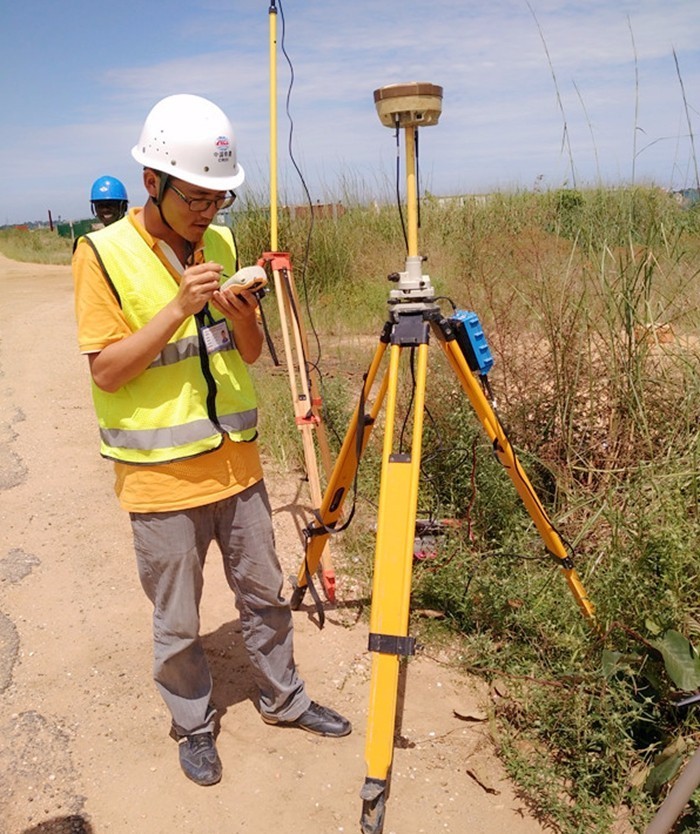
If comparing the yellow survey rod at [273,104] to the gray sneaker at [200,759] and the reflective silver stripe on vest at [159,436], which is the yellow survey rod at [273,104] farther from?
the gray sneaker at [200,759]

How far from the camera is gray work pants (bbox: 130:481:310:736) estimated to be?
2.10 meters

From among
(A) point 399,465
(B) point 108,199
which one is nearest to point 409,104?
(A) point 399,465

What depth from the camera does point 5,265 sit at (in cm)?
1955

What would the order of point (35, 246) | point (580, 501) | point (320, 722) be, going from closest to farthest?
point (320, 722) < point (580, 501) < point (35, 246)

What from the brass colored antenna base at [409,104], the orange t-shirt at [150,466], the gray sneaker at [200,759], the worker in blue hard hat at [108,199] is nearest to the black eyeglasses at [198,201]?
the orange t-shirt at [150,466]

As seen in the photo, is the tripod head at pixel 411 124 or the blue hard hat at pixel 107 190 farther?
the blue hard hat at pixel 107 190

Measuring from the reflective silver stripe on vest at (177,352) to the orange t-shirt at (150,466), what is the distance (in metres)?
0.11

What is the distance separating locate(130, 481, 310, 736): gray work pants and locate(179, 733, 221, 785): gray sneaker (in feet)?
0.11

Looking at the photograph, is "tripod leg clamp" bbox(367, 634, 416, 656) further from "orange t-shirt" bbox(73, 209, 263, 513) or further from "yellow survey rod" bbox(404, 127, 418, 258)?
"yellow survey rod" bbox(404, 127, 418, 258)

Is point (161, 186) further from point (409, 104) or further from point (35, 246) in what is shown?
point (35, 246)

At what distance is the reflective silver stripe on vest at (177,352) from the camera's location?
1987 millimetres

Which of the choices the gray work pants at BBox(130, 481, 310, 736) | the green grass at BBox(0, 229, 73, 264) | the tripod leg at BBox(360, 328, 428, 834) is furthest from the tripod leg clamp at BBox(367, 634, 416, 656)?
the green grass at BBox(0, 229, 73, 264)

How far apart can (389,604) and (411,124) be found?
1.30 meters

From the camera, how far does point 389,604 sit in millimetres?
1910
